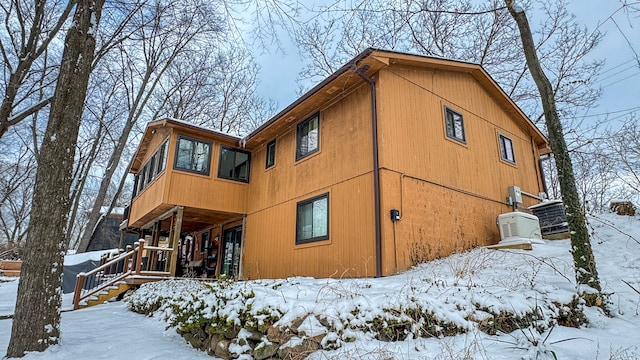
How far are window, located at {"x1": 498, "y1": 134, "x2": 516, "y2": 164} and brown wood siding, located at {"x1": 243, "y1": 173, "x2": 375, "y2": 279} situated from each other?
217 inches

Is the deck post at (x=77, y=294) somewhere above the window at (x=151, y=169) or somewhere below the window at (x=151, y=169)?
below

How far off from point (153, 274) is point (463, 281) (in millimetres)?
9024

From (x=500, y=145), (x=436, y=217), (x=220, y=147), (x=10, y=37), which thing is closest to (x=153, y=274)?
(x=220, y=147)

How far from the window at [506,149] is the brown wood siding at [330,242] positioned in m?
5.51

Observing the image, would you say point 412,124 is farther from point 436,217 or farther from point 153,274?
point 153,274

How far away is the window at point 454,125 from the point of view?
897 centimetres

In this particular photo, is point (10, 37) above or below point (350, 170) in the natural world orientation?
above

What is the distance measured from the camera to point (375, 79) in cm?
765

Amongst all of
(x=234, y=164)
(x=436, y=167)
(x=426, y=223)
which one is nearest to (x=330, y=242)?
(x=426, y=223)

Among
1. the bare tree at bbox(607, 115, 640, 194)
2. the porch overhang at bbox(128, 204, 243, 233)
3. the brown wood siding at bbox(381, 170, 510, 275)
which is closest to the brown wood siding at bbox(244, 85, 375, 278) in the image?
the brown wood siding at bbox(381, 170, 510, 275)

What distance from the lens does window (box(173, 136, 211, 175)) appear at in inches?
415

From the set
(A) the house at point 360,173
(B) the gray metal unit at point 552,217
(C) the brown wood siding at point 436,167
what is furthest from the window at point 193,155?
(B) the gray metal unit at point 552,217

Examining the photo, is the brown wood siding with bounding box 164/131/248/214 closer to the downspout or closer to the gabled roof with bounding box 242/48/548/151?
the gabled roof with bounding box 242/48/548/151

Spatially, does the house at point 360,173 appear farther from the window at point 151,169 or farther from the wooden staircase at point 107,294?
the wooden staircase at point 107,294
